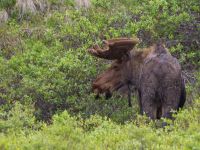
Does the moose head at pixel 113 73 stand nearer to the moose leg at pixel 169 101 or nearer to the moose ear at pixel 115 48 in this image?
the moose ear at pixel 115 48

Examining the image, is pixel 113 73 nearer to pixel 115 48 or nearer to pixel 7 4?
pixel 115 48

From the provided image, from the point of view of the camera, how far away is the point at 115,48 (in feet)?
36.0

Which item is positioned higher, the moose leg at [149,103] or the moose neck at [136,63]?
the moose neck at [136,63]

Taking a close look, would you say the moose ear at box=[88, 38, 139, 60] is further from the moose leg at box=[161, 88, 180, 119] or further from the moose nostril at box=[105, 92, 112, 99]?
the moose leg at box=[161, 88, 180, 119]

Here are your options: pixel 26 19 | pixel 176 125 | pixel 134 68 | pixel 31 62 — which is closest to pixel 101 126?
pixel 176 125

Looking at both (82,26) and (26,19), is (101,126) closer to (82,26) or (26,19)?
(82,26)

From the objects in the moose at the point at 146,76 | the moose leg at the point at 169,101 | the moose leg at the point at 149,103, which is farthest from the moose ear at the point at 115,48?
the moose leg at the point at 169,101

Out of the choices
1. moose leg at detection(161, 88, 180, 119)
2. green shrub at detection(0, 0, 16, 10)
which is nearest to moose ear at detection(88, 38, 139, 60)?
moose leg at detection(161, 88, 180, 119)

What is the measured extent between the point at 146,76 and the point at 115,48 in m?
1.02

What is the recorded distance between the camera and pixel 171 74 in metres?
9.95

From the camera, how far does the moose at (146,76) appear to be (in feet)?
32.8

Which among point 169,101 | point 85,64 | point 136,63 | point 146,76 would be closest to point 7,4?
point 85,64

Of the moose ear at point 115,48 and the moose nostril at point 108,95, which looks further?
the moose nostril at point 108,95

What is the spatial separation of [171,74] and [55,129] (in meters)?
3.32
